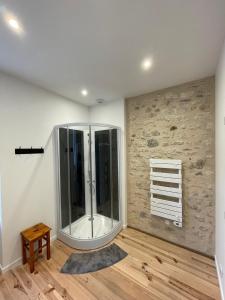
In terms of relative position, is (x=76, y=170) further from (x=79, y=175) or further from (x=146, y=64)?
(x=146, y=64)

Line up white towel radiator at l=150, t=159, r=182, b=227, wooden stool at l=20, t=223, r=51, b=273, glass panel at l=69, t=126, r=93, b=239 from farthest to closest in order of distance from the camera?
glass panel at l=69, t=126, r=93, b=239
white towel radiator at l=150, t=159, r=182, b=227
wooden stool at l=20, t=223, r=51, b=273

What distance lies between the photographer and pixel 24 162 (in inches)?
94.7

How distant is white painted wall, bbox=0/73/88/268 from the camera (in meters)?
2.18

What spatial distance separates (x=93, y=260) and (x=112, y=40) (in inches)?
112

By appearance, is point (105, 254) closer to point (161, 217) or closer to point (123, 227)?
point (123, 227)

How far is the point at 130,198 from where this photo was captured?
3.18 meters

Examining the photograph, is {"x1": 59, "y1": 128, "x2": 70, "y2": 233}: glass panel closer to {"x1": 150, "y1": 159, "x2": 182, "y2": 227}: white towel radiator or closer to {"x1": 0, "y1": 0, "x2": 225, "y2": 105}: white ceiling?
{"x1": 0, "y1": 0, "x2": 225, "y2": 105}: white ceiling

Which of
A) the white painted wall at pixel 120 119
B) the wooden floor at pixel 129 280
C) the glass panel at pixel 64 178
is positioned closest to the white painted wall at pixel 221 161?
the wooden floor at pixel 129 280

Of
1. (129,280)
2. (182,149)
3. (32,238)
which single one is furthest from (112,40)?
(129,280)

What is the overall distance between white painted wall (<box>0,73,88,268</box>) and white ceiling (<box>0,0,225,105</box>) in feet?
1.16

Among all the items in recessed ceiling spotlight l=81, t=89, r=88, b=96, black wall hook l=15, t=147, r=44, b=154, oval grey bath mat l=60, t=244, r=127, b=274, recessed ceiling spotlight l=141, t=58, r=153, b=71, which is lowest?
oval grey bath mat l=60, t=244, r=127, b=274

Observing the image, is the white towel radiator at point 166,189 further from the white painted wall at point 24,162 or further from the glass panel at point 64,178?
the white painted wall at point 24,162

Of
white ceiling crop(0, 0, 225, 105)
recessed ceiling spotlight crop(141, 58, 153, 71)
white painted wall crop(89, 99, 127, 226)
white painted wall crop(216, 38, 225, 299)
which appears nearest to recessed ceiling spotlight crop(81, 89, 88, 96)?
white ceiling crop(0, 0, 225, 105)

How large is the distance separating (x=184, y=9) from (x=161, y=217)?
2.79 meters
